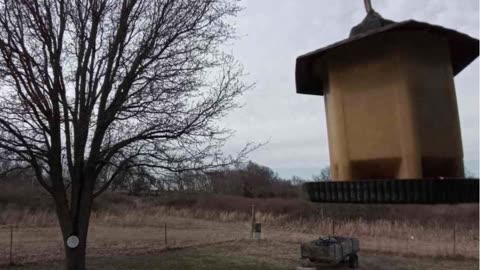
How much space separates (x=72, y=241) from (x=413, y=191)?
10.3 m

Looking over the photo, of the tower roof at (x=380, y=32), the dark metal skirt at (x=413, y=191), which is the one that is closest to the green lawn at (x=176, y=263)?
the tower roof at (x=380, y=32)

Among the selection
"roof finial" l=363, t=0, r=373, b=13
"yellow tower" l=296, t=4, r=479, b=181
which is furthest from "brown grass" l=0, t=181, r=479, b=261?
"roof finial" l=363, t=0, r=373, b=13

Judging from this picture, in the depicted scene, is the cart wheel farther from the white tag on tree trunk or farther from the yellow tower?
the yellow tower

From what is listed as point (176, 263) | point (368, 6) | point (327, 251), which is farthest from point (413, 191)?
point (176, 263)

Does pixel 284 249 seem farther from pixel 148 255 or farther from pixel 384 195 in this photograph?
pixel 384 195

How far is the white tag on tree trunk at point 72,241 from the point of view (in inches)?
442

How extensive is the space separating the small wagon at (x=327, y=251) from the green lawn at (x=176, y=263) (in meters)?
0.98

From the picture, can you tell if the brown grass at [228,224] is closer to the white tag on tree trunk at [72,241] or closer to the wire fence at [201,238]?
the wire fence at [201,238]

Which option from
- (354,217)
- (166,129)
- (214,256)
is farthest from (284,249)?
(354,217)

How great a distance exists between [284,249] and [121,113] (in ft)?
Answer: 38.9

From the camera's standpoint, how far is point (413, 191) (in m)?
2.11

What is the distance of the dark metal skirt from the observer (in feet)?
6.79

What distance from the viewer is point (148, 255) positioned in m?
18.1

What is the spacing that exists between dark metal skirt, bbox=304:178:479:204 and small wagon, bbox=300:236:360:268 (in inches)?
538
